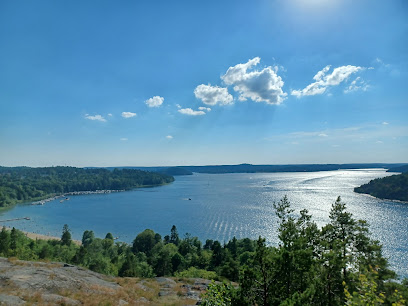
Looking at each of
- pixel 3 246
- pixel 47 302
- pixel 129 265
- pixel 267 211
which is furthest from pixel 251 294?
pixel 267 211

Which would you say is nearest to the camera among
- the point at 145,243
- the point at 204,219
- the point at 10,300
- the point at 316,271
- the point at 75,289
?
the point at 316,271

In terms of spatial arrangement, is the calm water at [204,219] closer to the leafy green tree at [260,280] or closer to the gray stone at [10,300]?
the leafy green tree at [260,280]

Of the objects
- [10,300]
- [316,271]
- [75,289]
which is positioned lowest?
[75,289]

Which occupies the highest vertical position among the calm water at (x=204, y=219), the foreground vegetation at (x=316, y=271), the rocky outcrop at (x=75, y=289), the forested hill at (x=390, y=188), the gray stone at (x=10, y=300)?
the foreground vegetation at (x=316, y=271)

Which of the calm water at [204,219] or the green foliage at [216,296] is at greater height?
the green foliage at [216,296]

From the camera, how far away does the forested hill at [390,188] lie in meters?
158

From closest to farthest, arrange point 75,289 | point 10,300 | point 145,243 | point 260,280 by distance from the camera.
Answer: point 260,280
point 10,300
point 75,289
point 145,243

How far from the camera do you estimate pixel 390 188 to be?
166 meters

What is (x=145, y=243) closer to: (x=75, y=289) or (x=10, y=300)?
(x=75, y=289)

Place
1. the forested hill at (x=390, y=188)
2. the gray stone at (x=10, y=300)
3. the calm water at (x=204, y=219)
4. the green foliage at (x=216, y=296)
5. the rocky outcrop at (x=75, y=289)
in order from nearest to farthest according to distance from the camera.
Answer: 1. the green foliage at (x=216, y=296)
2. the gray stone at (x=10, y=300)
3. the rocky outcrop at (x=75, y=289)
4. the calm water at (x=204, y=219)
5. the forested hill at (x=390, y=188)

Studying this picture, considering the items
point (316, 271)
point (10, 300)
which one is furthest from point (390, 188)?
point (10, 300)

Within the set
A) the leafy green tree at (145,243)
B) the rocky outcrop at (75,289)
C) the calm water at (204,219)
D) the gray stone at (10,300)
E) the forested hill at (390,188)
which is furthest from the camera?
the forested hill at (390,188)

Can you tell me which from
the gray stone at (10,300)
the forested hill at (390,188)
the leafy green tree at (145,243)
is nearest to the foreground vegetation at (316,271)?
the gray stone at (10,300)

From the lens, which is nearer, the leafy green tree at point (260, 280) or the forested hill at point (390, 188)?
the leafy green tree at point (260, 280)
